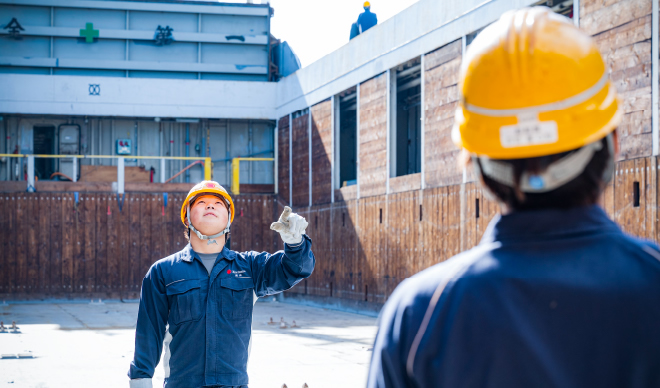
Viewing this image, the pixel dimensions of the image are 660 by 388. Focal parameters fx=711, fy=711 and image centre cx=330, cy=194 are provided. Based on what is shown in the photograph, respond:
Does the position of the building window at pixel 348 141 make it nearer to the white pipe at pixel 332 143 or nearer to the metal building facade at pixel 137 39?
the white pipe at pixel 332 143

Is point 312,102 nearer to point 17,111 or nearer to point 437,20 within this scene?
point 437,20

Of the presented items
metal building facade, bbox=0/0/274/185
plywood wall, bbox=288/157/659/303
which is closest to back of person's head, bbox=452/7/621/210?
plywood wall, bbox=288/157/659/303

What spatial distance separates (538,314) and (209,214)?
3282mm

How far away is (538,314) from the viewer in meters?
1.37

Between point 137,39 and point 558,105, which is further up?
point 137,39

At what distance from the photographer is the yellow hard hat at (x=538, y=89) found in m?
1.44

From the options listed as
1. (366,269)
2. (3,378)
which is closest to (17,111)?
(366,269)

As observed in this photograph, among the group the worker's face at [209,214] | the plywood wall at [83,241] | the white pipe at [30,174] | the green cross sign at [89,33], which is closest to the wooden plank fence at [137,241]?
the plywood wall at [83,241]

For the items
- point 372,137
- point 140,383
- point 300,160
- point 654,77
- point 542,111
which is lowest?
point 140,383

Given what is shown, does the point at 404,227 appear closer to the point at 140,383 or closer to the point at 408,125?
the point at 408,125

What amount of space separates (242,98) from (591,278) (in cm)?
2351

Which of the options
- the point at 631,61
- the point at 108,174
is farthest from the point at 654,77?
the point at 108,174

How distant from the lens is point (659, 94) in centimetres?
1005

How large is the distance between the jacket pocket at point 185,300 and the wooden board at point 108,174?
19527 millimetres
